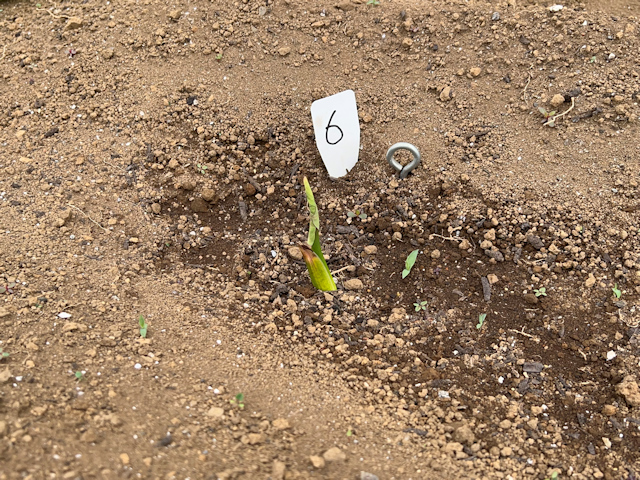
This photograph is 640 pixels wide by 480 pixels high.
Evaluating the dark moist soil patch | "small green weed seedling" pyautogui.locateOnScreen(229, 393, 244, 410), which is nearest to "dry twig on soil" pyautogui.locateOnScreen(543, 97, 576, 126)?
the dark moist soil patch

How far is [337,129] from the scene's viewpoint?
201 centimetres

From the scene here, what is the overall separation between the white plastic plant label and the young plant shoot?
389 millimetres

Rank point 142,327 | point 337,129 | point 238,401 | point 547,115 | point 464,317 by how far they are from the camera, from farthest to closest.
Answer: point 547,115
point 337,129
point 464,317
point 142,327
point 238,401

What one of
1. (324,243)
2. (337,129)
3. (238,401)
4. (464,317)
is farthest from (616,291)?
(238,401)

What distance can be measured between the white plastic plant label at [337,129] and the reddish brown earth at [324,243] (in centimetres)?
12

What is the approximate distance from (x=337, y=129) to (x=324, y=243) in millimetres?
452

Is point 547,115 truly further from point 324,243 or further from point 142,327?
point 142,327

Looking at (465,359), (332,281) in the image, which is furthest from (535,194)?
(332,281)

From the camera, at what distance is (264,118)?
2289 millimetres

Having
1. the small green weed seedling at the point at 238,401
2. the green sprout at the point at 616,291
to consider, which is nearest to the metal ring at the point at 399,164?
the green sprout at the point at 616,291

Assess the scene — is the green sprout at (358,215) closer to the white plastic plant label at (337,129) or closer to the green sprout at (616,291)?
the white plastic plant label at (337,129)

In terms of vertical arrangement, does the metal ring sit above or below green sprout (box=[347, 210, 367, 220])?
above

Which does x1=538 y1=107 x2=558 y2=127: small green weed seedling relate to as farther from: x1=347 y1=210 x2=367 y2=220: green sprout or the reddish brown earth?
x1=347 y1=210 x2=367 y2=220: green sprout

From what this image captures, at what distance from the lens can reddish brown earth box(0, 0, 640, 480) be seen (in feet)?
4.71
